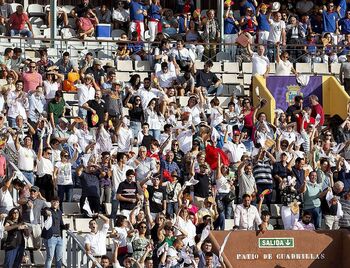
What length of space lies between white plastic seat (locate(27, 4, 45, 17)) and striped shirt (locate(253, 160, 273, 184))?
29.3 ft

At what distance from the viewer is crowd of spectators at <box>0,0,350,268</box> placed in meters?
30.3

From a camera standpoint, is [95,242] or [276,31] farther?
[276,31]

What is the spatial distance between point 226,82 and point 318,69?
2.55 m

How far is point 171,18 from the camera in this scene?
4072cm

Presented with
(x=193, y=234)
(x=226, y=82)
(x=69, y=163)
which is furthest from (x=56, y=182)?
(x=226, y=82)

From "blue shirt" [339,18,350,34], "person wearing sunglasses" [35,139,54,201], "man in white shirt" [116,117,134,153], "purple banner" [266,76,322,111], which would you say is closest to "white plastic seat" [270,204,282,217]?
"man in white shirt" [116,117,134,153]

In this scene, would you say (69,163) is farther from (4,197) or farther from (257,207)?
(257,207)

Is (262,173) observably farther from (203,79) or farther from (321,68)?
(321,68)

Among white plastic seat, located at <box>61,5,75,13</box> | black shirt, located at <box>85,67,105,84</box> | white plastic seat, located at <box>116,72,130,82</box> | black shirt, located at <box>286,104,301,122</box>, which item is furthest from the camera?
white plastic seat, located at <box>61,5,75,13</box>

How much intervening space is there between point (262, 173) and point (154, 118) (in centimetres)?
278

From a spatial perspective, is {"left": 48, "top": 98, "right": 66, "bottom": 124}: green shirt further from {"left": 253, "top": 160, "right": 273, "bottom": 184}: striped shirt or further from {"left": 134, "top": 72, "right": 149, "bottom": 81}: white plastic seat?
{"left": 253, "top": 160, "right": 273, "bottom": 184}: striped shirt

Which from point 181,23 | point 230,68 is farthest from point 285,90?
point 181,23

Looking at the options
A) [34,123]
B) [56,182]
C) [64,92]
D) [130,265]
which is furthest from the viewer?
[64,92]

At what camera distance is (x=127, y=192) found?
31.4 meters
